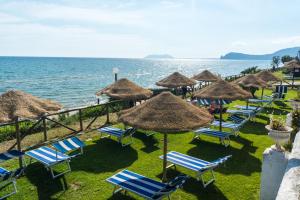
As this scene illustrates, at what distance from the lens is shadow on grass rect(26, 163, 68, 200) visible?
6.72 metres

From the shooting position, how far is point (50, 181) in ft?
23.9

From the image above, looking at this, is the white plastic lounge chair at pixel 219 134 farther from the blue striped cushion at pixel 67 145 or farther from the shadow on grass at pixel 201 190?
the blue striped cushion at pixel 67 145

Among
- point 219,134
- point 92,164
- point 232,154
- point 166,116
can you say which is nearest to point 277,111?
point 219,134

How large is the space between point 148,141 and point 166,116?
480 cm

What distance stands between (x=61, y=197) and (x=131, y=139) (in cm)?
455

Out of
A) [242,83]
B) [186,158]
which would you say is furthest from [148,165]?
[242,83]

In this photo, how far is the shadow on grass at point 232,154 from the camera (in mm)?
8109

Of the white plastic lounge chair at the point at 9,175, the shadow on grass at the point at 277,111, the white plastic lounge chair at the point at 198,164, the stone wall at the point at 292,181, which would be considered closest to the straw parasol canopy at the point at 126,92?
the white plastic lounge chair at the point at 198,164

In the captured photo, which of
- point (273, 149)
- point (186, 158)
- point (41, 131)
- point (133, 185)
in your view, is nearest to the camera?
point (273, 149)

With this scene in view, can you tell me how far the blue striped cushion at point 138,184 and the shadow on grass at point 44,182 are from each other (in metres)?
1.63

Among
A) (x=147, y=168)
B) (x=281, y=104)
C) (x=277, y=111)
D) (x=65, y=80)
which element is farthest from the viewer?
(x=65, y=80)

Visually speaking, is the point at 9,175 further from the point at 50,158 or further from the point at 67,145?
the point at 67,145

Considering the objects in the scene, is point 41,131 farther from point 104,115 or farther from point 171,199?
point 171,199

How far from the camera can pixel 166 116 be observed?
6250mm
